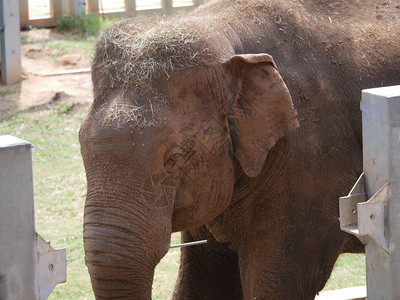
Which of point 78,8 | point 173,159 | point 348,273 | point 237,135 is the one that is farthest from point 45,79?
point 173,159

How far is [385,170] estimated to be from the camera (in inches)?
142

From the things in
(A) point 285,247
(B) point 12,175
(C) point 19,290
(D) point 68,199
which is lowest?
(D) point 68,199

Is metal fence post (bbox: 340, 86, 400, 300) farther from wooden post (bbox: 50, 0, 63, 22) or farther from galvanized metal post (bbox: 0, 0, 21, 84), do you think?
wooden post (bbox: 50, 0, 63, 22)

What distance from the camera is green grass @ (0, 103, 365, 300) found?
691cm

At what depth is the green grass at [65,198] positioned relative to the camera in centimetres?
691

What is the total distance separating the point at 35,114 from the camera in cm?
1106

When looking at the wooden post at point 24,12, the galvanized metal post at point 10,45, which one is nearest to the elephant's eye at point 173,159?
the galvanized metal post at point 10,45

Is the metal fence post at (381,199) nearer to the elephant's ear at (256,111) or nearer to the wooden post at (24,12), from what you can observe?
the elephant's ear at (256,111)

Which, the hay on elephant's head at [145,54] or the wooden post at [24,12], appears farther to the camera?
the wooden post at [24,12]

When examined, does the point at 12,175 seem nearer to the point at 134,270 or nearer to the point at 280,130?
the point at 134,270

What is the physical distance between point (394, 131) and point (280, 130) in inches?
40.3

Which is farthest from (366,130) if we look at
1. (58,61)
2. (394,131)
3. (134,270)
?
(58,61)

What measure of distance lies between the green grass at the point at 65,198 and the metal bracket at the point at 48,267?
3.35 m

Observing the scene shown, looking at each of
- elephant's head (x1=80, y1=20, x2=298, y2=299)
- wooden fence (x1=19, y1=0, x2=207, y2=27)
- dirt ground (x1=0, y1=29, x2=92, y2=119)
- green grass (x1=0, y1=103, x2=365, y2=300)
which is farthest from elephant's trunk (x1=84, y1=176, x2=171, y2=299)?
wooden fence (x1=19, y1=0, x2=207, y2=27)
